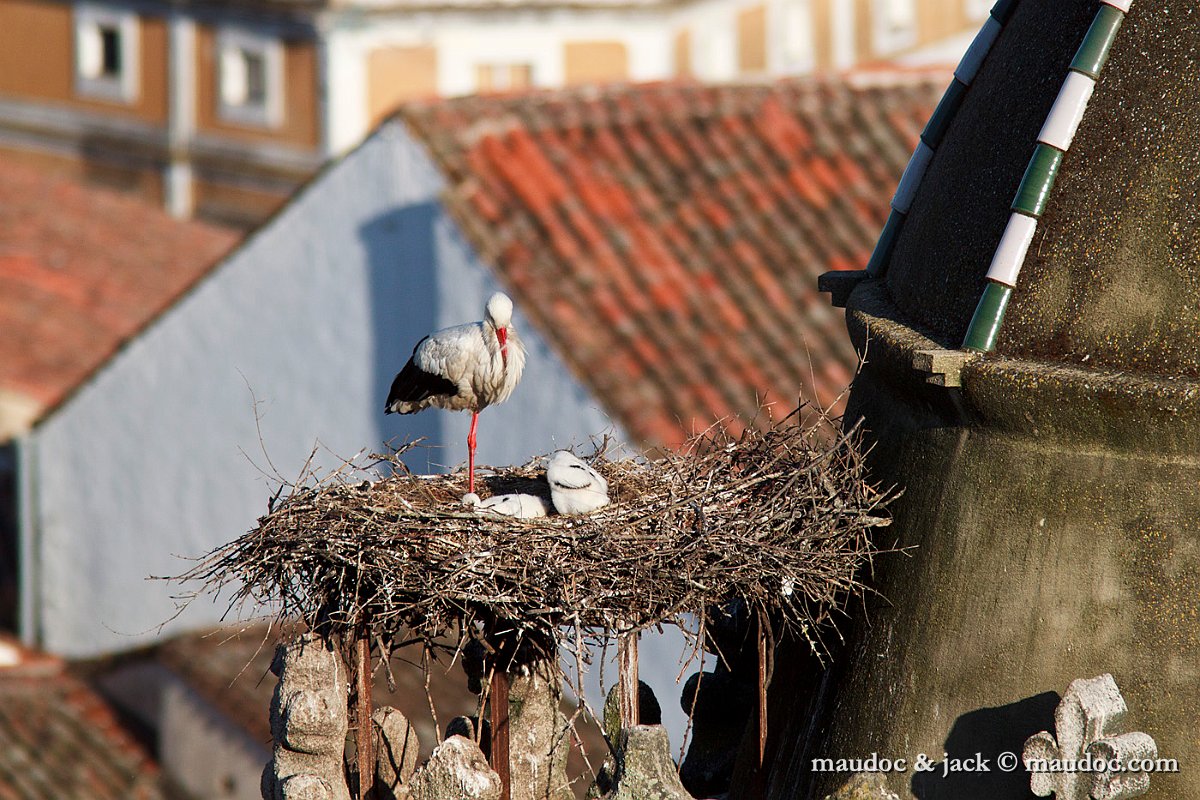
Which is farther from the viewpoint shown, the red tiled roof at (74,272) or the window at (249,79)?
the window at (249,79)

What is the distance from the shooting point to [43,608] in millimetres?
17266

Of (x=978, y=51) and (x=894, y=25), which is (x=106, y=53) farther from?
(x=978, y=51)

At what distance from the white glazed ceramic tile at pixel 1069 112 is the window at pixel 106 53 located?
99.5 ft

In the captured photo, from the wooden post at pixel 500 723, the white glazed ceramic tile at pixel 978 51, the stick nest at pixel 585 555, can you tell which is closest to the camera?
the stick nest at pixel 585 555

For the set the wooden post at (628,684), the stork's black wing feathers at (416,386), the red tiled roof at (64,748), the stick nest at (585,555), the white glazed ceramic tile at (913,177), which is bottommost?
the red tiled roof at (64,748)

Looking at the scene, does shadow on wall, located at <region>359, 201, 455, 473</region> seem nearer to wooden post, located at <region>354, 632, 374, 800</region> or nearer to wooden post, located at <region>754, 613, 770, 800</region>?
wooden post, located at <region>354, 632, 374, 800</region>

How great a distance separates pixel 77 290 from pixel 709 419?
431 inches

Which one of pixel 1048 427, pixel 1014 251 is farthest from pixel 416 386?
pixel 1048 427

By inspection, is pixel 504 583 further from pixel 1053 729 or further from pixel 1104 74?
pixel 1104 74

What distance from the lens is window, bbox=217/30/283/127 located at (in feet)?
96.9

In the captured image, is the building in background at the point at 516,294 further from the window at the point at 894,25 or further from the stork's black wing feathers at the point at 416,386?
the window at the point at 894,25

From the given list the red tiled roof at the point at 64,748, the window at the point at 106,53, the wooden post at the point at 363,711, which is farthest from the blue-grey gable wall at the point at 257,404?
the window at the point at 106,53

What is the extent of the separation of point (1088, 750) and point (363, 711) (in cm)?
204

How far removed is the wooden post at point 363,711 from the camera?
16.6 feet
